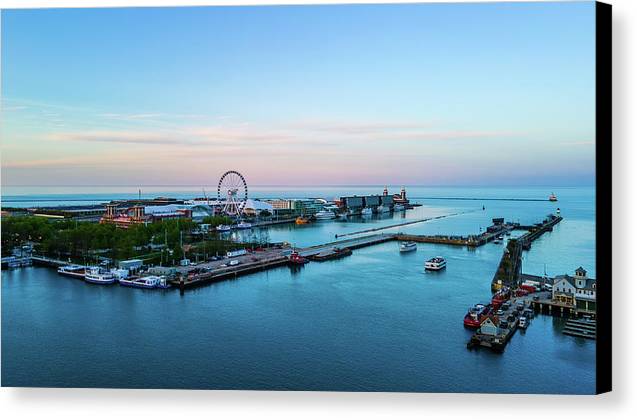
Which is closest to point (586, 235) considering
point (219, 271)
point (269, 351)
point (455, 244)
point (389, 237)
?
point (455, 244)

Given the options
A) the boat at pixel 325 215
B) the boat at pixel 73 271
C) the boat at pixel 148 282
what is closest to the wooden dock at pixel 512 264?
the boat at pixel 148 282

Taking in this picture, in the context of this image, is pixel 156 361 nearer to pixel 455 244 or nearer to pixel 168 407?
pixel 168 407

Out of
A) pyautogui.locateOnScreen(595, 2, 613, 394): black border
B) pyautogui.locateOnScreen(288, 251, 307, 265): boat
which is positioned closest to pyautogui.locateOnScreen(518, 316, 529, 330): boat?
pyautogui.locateOnScreen(595, 2, 613, 394): black border

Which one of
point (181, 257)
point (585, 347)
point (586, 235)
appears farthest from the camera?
point (586, 235)

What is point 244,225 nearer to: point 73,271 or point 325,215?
point 325,215

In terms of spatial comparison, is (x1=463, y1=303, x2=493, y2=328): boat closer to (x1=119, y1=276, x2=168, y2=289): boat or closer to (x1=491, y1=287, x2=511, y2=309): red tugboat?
(x1=491, y1=287, x2=511, y2=309): red tugboat

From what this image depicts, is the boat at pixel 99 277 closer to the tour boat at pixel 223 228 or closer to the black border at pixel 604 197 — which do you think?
the black border at pixel 604 197

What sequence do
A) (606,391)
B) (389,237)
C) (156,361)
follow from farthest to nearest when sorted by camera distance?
1. (389,237)
2. (156,361)
3. (606,391)
